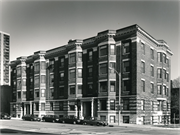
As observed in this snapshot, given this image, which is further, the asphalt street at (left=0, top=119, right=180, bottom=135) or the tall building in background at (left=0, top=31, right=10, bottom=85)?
the tall building in background at (left=0, top=31, right=10, bottom=85)

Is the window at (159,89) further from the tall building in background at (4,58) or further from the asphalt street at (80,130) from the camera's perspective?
the tall building in background at (4,58)

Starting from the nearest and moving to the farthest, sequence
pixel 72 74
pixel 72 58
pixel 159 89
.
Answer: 1. pixel 159 89
2. pixel 72 74
3. pixel 72 58

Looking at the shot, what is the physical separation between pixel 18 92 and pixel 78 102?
2316cm

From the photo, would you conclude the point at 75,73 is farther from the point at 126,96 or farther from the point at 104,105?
the point at 126,96

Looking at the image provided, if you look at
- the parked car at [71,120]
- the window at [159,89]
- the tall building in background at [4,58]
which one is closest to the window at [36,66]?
the parked car at [71,120]

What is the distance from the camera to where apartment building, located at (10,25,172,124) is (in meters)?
38.1

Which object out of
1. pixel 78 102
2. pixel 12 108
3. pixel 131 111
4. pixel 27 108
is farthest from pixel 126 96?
pixel 12 108

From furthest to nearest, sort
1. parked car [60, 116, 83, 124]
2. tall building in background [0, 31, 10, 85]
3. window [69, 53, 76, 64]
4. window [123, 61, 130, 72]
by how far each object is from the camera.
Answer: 1. tall building in background [0, 31, 10, 85]
2. window [69, 53, 76, 64]
3. window [123, 61, 130, 72]
4. parked car [60, 116, 83, 124]

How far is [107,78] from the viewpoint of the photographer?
39719 millimetres

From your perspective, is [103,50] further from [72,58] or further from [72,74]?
[72,74]

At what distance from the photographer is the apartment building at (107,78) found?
38.1 meters

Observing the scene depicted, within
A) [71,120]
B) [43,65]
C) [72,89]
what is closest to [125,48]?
[72,89]

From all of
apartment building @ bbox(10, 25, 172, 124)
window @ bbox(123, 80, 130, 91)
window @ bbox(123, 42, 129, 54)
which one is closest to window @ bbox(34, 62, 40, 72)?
apartment building @ bbox(10, 25, 172, 124)

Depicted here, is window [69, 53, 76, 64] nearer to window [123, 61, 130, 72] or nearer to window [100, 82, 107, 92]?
window [100, 82, 107, 92]
